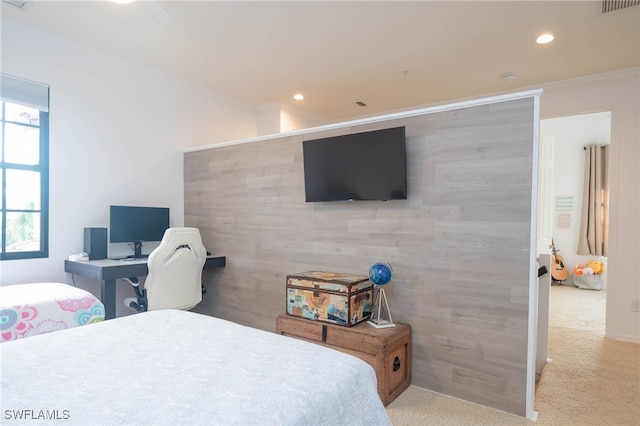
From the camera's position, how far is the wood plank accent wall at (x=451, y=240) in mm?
2273

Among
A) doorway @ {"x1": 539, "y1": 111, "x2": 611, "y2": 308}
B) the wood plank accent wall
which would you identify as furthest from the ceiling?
doorway @ {"x1": 539, "y1": 111, "x2": 611, "y2": 308}

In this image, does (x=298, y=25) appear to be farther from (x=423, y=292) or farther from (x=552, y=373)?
(x=552, y=373)

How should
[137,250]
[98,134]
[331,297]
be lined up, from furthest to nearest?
[137,250], [98,134], [331,297]

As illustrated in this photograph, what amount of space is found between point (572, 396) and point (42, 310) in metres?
3.45

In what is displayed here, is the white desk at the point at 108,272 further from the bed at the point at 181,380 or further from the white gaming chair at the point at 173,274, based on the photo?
the bed at the point at 181,380

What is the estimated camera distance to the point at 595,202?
6.23 m

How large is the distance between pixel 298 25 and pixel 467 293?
7.74 feet

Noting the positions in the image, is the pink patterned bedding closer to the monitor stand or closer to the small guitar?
the monitor stand

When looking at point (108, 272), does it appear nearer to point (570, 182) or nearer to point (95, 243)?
point (95, 243)

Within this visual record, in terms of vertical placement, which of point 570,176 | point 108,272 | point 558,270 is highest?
point 570,176

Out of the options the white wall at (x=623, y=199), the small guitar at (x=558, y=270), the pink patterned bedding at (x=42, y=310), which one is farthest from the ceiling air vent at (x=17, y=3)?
the small guitar at (x=558, y=270)

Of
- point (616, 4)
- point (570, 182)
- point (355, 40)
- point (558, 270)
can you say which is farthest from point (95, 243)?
point (570, 182)

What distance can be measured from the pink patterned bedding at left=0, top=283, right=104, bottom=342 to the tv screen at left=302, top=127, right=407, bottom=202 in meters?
1.77

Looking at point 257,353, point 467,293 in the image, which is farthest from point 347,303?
point 257,353
